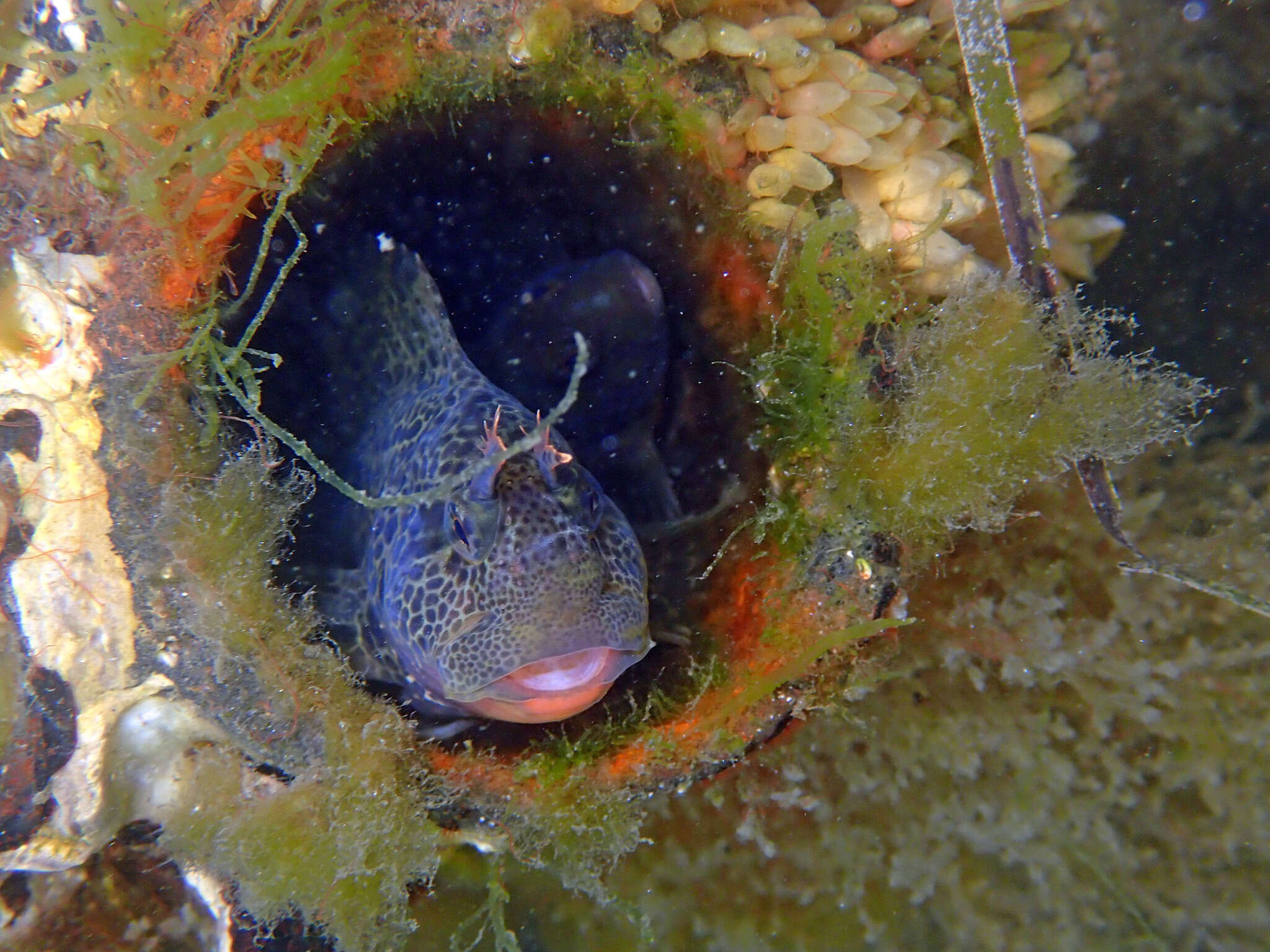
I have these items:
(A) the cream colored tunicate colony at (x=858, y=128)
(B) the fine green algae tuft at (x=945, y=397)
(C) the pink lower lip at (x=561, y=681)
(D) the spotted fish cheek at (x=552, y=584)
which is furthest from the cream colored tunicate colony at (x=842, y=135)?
(C) the pink lower lip at (x=561, y=681)

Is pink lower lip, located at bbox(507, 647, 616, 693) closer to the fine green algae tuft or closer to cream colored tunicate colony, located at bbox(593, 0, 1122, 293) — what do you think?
the fine green algae tuft

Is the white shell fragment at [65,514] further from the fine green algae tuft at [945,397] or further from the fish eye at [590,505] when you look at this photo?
the fine green algae tuft at [945,397]

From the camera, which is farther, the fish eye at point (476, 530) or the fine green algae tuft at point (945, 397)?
the fish eye at point (476, 530)

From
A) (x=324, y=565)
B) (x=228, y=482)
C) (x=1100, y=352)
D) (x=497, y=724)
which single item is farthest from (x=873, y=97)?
(x=324, y=565)

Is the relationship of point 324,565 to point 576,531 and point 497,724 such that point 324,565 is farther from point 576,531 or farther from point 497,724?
point 576,531

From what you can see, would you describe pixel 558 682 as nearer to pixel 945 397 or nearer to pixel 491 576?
pixel 491 576

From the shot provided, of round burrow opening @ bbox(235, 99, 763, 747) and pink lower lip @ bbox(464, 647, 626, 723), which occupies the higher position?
round burrow opening @ bbox(235, 99, 763, 747)

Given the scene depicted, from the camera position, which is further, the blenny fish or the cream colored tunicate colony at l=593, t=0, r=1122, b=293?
the cream colored tunicate colony at l=593, t=0, r=1122, b=293

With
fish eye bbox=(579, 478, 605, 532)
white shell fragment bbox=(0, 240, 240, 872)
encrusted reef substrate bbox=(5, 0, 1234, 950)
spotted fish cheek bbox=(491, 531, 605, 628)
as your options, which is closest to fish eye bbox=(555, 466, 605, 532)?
fish eye bbox=(579, 478, 605, 532)
